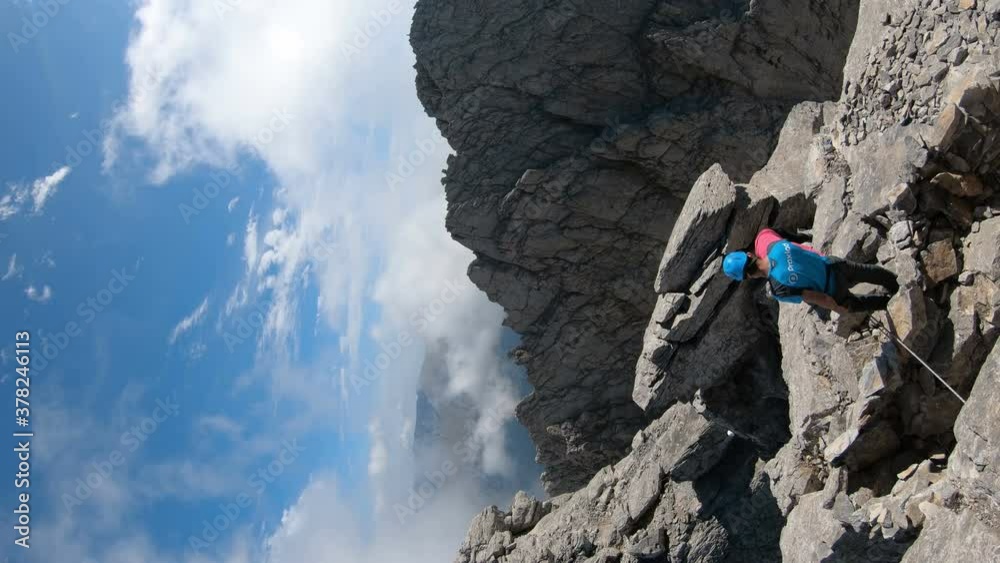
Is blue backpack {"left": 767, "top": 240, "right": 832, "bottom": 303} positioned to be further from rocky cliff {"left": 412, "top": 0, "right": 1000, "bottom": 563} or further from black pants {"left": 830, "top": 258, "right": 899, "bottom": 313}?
rocky cliff {"left": 412, "top": 0, "right": 1000, "bottom": 563}

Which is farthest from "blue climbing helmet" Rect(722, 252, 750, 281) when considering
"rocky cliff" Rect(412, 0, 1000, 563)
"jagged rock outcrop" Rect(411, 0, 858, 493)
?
"jagged rock outcrop" Rect(411, 0, 858, 493)

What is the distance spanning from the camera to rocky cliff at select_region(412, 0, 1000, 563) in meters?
13.4

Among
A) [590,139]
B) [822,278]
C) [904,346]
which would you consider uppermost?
[590,139]

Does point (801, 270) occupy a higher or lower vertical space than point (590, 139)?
lower

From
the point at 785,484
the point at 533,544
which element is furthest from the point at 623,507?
the point at 785,484

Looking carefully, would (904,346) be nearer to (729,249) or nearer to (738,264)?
(738,264)

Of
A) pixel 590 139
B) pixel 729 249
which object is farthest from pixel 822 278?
pixel 590 139

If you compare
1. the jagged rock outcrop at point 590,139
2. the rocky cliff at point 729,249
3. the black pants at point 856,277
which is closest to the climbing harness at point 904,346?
the rocky cliff at point 729,249

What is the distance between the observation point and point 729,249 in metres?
20.7

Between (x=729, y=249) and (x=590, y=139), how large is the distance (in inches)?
694

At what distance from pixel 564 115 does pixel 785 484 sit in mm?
23596

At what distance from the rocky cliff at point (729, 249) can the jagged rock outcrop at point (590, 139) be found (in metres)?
0.12

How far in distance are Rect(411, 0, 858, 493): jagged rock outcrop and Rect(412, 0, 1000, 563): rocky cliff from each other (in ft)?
0.39

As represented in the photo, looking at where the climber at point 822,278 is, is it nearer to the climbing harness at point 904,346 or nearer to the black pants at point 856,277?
the black pants at point 856,277
